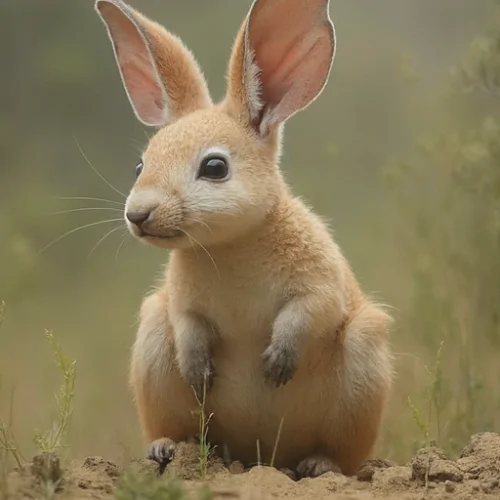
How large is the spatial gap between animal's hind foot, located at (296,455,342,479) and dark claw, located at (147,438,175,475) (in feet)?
1.91

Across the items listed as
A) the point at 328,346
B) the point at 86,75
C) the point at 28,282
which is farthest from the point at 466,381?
the point at 86,75

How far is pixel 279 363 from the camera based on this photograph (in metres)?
4.30

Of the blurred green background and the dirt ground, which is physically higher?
the blurred green background

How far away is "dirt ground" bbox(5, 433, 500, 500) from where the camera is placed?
348 centimetres

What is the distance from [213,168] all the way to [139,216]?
0.43 metres

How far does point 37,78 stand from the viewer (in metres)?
7.83

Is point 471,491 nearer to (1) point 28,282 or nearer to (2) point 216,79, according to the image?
(1) point 28,282

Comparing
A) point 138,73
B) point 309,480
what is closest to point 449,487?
point 309,480

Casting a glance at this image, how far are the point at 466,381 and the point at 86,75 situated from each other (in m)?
3.88

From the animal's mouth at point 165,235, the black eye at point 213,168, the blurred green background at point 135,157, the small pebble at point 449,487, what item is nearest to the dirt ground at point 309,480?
the small pebble at point 449,487

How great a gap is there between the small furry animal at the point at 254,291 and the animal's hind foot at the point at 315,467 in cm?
1

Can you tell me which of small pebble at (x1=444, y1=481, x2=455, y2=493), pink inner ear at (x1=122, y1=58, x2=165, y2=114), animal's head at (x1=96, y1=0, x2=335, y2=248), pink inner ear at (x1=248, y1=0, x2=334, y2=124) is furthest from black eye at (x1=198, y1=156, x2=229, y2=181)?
small pebble at (x1=444, y1=481, x2=455, y2=493)

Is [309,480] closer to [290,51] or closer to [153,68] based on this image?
[290,51]

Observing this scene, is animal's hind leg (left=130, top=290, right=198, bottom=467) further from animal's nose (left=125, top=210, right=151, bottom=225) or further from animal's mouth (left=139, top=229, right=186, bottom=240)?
animal's nose (left=125, top=210, right=151, bottom=225)
